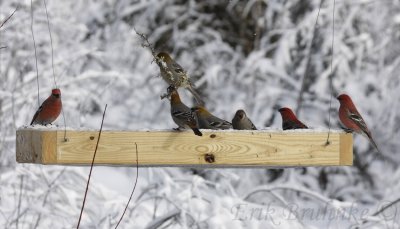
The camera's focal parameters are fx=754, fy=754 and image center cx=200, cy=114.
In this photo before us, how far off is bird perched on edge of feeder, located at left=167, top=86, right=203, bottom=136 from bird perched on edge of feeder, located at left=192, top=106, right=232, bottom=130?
398mm

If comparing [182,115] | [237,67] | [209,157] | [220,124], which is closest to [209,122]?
[220,124]

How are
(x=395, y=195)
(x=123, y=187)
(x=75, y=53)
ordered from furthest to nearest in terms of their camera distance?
(x=123, y=187) → (x=75, y=53) → (x=395, y=195)

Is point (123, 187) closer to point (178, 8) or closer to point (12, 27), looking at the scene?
point (12, 27)

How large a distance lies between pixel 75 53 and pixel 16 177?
2.10 metres

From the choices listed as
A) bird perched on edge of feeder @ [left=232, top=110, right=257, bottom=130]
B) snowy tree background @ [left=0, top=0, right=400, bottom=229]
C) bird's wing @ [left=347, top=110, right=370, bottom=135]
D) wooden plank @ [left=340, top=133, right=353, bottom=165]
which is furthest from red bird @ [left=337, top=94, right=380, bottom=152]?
snowy tree background @ [left=0, top=0, right=400, bottom=229]

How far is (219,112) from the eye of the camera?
11320 mm

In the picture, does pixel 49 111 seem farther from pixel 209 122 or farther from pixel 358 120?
pixel 358 120

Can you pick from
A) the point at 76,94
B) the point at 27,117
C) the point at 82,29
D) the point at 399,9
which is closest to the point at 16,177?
the point at 27,117

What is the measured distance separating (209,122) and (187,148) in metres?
1.38

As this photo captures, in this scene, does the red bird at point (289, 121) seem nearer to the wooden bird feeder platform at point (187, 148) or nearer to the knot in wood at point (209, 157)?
the wooden bird feeder platform at point (187, 148)

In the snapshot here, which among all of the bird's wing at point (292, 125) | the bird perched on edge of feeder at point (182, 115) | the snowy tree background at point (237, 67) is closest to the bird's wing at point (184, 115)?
the bird perched on edge of feeder at point (182, 115)

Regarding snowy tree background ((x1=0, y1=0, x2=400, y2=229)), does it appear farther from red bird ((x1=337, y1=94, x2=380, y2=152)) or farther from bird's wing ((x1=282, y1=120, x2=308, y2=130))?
bird's wing ((x1=282, y1=120, x2=308, y2=130))

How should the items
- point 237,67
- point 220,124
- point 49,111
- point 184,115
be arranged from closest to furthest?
point 184,115, point 49,111, point 220,124, point 237,67

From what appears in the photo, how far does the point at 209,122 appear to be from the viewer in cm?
562
